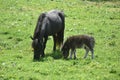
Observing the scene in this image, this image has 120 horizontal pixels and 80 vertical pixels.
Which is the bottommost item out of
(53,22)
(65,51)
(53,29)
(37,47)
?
(65,51)

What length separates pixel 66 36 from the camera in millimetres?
23719

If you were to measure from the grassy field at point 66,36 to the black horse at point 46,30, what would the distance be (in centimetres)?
60

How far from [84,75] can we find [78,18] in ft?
48.5

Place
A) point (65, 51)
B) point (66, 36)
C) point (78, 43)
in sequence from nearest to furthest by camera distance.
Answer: point (78, 43) < point (65, 51) < point (66, 36)

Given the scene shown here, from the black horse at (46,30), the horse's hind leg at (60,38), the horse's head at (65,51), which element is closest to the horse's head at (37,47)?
the black horse at (46,30)

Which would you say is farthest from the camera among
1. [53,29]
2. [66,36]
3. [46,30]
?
[66,36]

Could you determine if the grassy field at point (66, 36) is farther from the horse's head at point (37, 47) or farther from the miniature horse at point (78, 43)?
the miniature horse at point (78, 43)

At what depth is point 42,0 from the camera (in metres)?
38.0

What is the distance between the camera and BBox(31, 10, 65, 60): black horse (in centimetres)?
1762

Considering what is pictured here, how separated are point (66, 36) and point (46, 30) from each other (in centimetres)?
508

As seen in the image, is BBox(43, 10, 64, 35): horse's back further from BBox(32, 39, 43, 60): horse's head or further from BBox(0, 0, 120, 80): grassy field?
BBox(32, 39, 43, 60): horse's head

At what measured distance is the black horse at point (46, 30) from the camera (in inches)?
694

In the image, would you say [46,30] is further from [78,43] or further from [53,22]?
[78,43]

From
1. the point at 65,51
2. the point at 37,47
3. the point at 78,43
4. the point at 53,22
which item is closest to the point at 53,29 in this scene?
the point at 53,22
